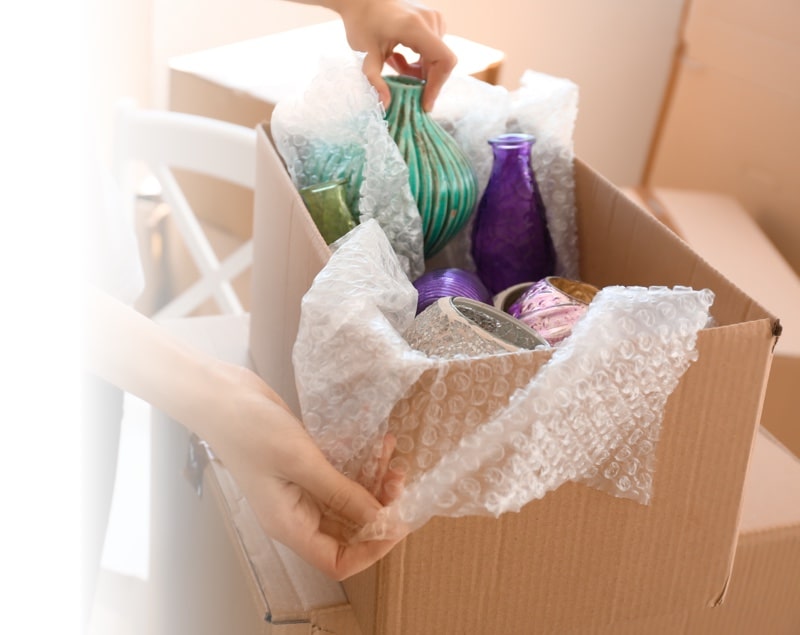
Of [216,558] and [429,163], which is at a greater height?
[429,163]

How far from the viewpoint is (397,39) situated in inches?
27.6

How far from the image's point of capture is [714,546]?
54 cm

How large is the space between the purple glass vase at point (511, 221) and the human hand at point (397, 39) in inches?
2.7

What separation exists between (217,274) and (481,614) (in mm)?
774

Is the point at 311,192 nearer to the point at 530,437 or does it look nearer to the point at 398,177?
the point at 398,177

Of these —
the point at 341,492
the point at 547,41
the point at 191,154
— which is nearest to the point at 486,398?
the point at 341,492

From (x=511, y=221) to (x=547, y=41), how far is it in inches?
42.4

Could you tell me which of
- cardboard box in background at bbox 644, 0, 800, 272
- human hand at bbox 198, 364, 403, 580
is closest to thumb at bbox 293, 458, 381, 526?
human hand at bbox 198, 364, 403, 580

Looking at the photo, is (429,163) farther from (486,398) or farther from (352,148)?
(486,398)

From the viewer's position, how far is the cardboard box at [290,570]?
56 cm

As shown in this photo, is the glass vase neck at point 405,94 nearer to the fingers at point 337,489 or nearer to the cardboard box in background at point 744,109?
the fingers at point 337,489

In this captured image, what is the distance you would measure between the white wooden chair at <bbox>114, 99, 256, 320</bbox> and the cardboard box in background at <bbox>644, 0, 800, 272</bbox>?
0.75 metres

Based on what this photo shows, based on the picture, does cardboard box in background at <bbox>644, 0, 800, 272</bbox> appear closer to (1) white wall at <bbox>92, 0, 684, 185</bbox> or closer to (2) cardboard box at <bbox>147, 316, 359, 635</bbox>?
(1) white wall at <bbox>92, 0, 684, 185</bbox>

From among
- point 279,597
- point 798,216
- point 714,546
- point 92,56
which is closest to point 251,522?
point 279,597
